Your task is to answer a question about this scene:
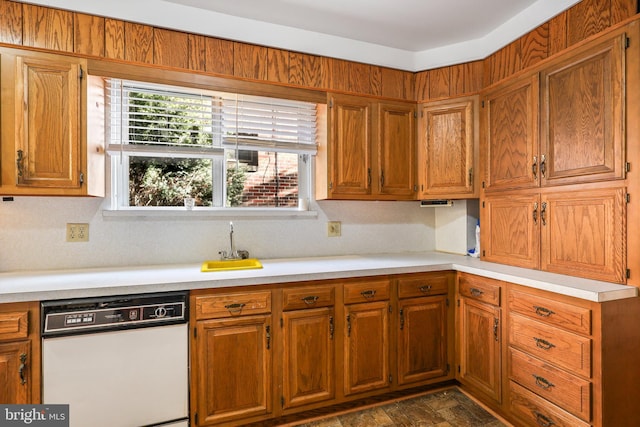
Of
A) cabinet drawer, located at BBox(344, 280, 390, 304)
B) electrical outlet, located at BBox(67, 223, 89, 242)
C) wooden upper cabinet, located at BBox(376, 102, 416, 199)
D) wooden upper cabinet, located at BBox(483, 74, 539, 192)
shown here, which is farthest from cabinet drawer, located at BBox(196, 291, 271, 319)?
wooden upper cabinet, located at BBox(483, 74, 539, 192)

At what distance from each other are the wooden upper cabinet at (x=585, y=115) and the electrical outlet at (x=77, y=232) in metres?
2.91

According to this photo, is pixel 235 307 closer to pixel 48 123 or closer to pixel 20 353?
pixel 20 353

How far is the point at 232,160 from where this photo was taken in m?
2.54

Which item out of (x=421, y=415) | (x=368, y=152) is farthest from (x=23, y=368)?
(x=368, y=152)

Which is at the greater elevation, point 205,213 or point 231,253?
point 205,213

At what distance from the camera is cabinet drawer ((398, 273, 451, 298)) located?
2.27 m

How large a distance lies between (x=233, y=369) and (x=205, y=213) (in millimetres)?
1067

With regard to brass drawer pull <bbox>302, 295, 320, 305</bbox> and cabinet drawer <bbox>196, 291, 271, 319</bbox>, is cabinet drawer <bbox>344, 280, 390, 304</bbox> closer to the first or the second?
brass drawer pull <bbox>302, 295, 320, 305</bbox>

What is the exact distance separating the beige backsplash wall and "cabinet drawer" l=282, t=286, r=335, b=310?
63cm

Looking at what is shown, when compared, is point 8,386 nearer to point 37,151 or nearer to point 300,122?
point 37,151

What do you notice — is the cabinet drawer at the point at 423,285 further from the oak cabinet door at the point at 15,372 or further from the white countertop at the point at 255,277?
the oak cabinet door at the point at 15,372

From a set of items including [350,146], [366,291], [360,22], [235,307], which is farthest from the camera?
[350,146]

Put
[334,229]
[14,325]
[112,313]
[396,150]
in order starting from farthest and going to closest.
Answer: [334,229] → [396,150] → [112,313] → [14,325]

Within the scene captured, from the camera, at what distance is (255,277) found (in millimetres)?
1881
